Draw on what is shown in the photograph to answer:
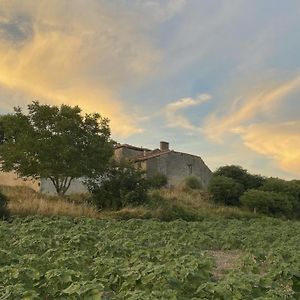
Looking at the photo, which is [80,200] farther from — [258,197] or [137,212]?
[258,197]

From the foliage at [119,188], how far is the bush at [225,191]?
9.46 m

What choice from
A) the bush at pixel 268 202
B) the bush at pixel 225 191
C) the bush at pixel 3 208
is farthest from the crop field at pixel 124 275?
the bush at pixel 225 191

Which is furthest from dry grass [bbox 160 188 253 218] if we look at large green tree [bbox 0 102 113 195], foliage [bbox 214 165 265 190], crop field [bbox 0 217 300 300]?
crop field [bbox 0 217 300 300]

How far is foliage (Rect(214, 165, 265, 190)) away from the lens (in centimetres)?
3682

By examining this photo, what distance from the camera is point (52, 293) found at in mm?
4785

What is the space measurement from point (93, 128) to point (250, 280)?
21.3 metres

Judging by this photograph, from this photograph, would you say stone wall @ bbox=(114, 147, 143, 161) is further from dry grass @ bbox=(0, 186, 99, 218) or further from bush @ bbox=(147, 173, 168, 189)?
dry grass @ bbox=(0, 186, 99, 218)

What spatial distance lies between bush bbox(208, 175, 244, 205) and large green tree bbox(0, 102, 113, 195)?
420 inches

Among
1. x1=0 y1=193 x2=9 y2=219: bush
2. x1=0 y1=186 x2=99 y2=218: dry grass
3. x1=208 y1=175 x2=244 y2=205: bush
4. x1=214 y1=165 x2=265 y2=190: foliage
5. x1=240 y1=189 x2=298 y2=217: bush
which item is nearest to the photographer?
x1=0 y1=193 x2=9 y2=219: bush

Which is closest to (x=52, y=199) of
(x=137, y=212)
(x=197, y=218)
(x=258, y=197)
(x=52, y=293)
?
(x=137, y=212)

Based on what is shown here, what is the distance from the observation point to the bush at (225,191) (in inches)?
1313

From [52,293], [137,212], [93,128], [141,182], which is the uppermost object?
[93,128]

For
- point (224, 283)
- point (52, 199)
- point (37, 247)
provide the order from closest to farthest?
point (224, 283) → point (37, 247) → point (52, 199)

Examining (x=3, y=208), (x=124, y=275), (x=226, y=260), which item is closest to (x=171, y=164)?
(x=3, y=208)
